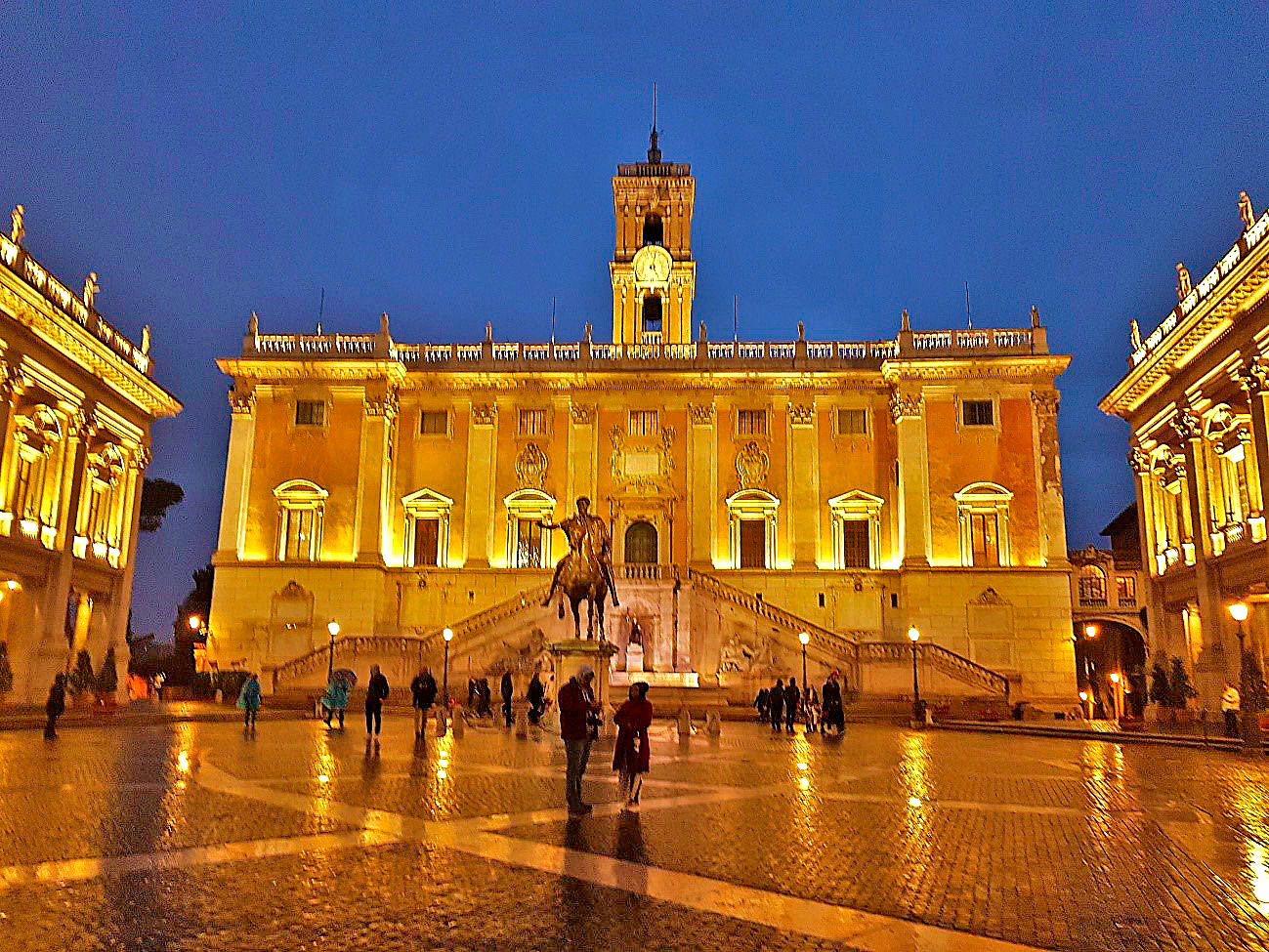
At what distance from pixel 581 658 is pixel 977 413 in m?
26.0

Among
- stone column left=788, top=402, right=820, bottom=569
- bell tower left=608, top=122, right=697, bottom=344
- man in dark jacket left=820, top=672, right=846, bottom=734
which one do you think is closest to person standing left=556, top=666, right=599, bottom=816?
man in dark jacket left=820, top=672, right=846, bottom=734

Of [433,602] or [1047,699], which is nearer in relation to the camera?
[1047,699]

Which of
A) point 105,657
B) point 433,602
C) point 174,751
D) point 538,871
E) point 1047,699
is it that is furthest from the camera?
point 433,602

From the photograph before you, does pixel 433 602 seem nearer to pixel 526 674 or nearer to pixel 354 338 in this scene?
pixel 526 674

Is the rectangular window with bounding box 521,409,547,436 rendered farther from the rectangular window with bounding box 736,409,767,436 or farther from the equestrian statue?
the equestrian statue

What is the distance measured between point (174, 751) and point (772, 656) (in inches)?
883

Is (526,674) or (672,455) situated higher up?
(672,455)

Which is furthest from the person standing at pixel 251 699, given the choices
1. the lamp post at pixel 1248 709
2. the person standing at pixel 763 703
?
the lamp post at pixel 1248 709

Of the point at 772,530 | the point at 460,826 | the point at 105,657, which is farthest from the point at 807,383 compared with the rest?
the point at 460,826

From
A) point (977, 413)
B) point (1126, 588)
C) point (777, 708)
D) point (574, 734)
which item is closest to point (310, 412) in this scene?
point (777, 708)

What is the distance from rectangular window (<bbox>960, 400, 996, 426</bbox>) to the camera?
4266cm

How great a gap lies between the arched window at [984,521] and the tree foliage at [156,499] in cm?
5014

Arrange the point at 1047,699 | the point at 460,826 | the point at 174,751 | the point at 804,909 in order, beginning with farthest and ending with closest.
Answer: the point at 1047,699, the point at 174,751, the point at 460,826, the point at 804,909

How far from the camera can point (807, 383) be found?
44.4 metres
